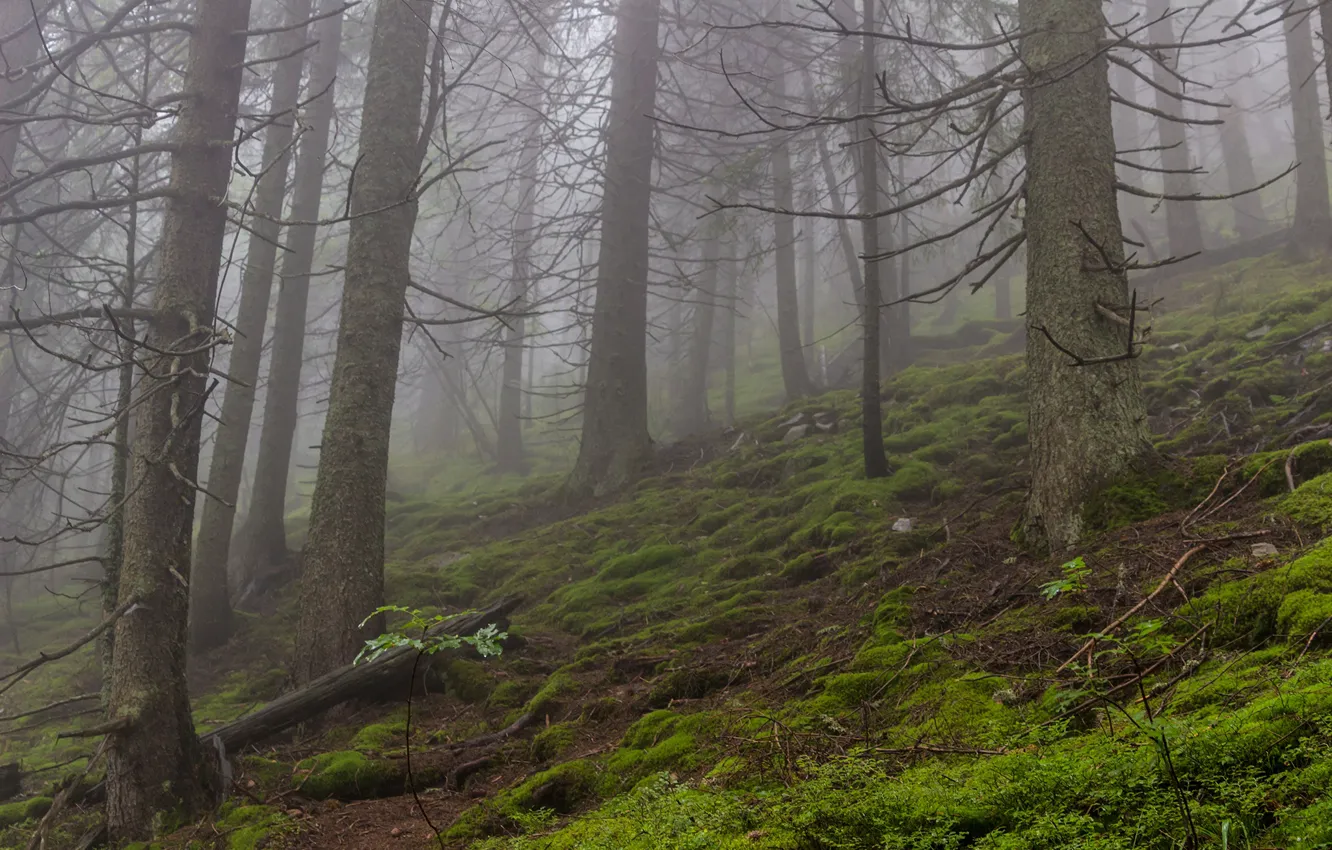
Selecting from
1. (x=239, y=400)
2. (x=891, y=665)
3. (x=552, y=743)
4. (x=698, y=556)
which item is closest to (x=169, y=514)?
(x=552, y=743)

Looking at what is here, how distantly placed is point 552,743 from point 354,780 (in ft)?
3.88

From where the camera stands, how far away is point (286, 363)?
39.4ft

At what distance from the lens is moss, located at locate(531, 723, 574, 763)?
4551mm

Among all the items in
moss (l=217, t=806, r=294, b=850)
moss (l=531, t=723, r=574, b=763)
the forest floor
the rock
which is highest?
the rock

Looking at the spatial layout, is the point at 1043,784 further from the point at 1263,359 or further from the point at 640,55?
the point at 640,55

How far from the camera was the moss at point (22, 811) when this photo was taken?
5238 millimetres

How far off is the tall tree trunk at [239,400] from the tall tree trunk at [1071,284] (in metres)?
6.62

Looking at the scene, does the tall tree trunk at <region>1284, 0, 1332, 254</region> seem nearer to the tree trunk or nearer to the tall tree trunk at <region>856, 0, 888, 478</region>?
the tree trunk

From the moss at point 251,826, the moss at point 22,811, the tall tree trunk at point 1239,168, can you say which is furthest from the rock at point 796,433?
the tall tree trunk at point 1239,168

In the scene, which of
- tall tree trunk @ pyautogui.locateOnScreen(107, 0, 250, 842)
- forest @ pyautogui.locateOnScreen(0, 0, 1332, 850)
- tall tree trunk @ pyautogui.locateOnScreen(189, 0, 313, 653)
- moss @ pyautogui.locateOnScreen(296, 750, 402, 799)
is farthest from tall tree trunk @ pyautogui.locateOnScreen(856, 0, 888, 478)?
tall tree trunk @ pyautogui.locateOnScreen(189, 0, 313, 653)

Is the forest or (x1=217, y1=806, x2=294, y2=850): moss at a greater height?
the forest

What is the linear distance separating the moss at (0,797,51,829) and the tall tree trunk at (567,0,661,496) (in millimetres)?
6955

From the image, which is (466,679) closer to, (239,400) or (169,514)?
(169,514)

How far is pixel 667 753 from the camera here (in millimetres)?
3754
